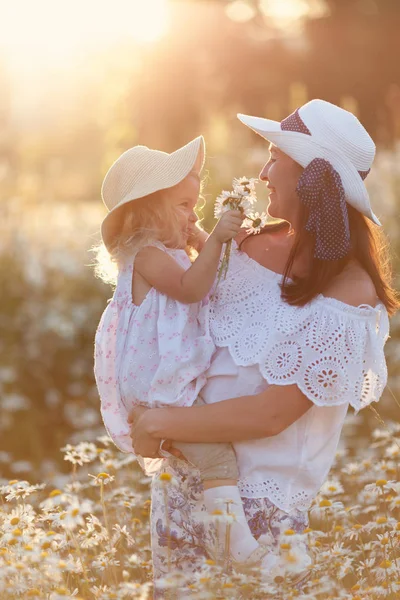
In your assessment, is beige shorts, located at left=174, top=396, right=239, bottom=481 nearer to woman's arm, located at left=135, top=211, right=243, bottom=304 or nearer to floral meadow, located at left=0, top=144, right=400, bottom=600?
floral meadow, located at left=0, top=144, right=400, bottom=600

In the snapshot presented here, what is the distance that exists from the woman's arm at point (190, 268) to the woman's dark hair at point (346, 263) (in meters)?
0.19

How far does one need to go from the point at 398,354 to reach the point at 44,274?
2711mm

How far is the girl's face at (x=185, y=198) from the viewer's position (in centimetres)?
286

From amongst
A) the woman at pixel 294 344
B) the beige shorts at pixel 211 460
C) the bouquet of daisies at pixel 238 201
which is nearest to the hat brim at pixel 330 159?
the woman at pixel 294 344

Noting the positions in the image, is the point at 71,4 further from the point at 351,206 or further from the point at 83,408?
the point at 351,206

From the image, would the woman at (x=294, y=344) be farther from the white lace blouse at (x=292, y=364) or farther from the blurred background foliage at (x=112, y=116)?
the blurred background foliage at (x=112, y=116)

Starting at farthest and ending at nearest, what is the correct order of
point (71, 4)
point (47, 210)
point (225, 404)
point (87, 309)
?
point (71, 4) → point (47, 210) → point (87, 309) → point (225, 404)

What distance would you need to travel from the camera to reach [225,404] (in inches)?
101

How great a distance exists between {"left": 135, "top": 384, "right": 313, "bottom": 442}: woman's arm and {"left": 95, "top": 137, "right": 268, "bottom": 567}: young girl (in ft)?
0.17

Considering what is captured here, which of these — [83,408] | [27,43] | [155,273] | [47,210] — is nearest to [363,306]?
[155,273]

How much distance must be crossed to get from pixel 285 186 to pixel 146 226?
1.43ft

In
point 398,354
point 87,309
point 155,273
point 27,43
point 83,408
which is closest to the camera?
point 155,273

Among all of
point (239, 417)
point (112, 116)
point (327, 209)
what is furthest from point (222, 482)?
point (112, 116)

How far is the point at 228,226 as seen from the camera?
2611 mm
